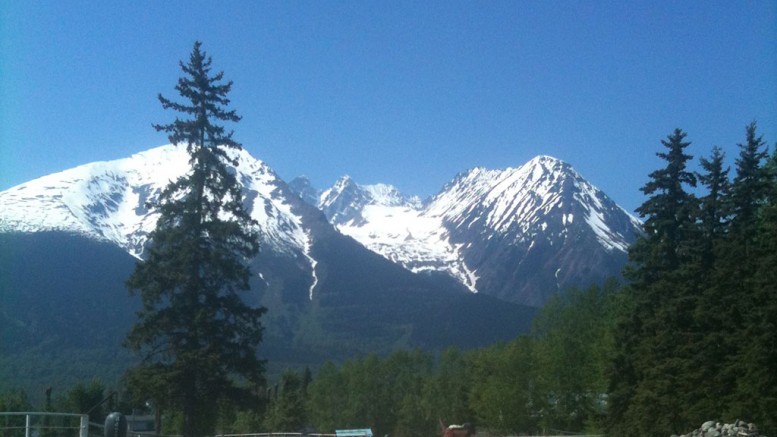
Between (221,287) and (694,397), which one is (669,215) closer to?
(694,397)

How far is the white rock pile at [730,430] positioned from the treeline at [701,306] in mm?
2176

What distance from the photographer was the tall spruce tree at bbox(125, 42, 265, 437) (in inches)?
1517

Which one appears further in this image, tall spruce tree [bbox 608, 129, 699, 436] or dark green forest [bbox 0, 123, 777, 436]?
tall spruce tree [bbox 608, 129, 699, 436]

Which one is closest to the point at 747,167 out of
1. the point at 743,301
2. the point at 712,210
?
the point at 712,210

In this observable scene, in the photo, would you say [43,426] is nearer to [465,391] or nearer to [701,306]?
[701,306]

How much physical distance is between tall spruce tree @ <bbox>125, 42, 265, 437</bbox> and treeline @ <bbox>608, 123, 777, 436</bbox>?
19892 mm

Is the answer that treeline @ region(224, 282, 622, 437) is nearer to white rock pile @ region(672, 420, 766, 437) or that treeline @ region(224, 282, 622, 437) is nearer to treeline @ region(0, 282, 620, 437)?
treeline @ region(0, 282, 620, 437)

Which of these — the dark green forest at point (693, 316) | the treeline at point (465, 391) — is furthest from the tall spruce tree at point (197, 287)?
the treeline at point (465, 391)

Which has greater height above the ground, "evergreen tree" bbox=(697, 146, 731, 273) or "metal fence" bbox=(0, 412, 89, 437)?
"evergreen tree" bbox=(697, 146, 731, 273)

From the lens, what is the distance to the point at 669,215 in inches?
1971

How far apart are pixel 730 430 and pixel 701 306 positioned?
831cm

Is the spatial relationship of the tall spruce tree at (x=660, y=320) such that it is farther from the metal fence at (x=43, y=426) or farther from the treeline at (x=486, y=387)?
the metal fence at (x=43, y=426)

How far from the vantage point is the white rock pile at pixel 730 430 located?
35.2m

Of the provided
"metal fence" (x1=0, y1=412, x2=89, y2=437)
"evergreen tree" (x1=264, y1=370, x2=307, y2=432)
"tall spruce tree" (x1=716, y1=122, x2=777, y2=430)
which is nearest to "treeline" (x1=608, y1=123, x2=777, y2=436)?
"tall spruce tree" (x1=716, y1=122, x2=777, y2=430)
